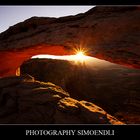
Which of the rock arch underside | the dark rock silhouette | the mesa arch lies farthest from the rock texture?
the dark rock silhouette

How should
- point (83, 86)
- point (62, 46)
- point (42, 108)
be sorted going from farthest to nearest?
point (83, 86), point (62, 46), point (42, 108)

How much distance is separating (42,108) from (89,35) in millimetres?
4105

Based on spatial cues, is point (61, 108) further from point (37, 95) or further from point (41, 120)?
point (37, 95)

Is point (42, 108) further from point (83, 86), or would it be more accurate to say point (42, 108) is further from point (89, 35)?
point (83, 86)

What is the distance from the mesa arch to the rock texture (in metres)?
2.97

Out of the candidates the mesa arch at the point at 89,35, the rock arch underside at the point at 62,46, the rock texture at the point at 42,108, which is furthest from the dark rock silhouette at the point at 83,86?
the rock texture at the point at 42,108

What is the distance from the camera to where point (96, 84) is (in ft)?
50.1

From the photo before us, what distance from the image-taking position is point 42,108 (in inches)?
162

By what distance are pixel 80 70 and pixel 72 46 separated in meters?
8.31

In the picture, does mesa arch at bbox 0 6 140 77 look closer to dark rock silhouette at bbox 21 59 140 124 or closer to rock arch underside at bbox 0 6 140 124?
rock arch underside at bbox 0 6 140 124

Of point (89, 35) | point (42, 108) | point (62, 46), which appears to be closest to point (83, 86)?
point (62, 46)

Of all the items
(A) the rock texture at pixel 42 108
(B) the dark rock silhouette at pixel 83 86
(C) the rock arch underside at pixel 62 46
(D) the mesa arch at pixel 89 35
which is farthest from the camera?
(B) the dark rock silhouette at pixel 83 86

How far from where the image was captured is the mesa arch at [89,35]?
639cm

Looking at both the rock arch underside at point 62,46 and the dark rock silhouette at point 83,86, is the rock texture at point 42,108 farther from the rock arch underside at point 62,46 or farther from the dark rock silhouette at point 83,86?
the dark rock silhouette at point 83,86
